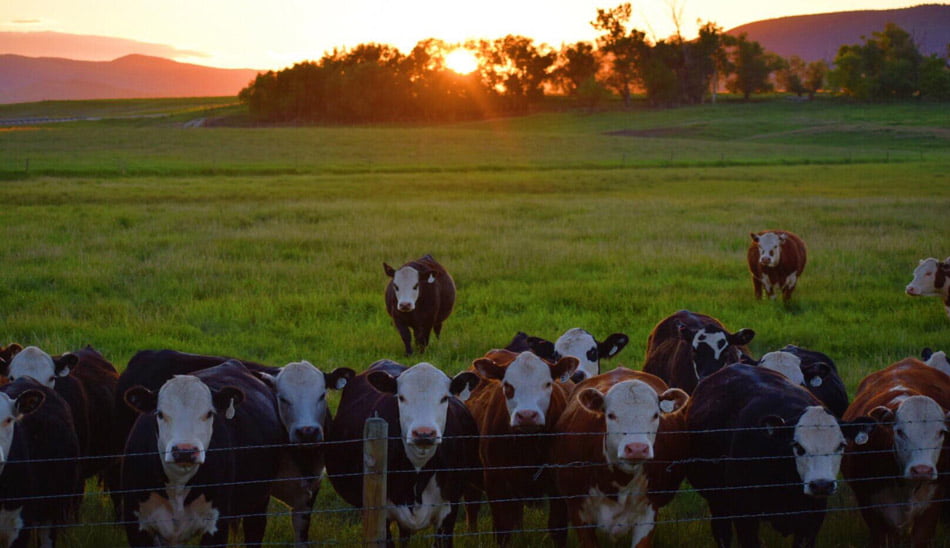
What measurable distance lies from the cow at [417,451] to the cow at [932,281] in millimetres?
9616

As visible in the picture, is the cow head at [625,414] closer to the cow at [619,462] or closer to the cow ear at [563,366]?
the cow at [619,462]

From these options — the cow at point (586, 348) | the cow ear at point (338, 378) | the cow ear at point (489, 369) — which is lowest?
the cow at point (586, 348)

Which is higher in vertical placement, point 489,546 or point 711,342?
point 711,342

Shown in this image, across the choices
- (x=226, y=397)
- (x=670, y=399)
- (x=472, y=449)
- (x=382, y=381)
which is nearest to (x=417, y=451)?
(x=382, y=381)

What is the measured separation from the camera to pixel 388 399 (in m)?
6.93

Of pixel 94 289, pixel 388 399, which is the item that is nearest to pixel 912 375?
pixel 388 399

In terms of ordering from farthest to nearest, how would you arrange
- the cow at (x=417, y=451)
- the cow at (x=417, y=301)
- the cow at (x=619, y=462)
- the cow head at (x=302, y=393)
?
the cow at (x=417, y=301)
the cow head at (x=302, y=393)
the cow at (x=417, y=451)
the cow at (x=619, y=462)

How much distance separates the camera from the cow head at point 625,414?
6.07 metres

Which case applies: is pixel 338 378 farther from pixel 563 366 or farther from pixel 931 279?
pixel 931 279

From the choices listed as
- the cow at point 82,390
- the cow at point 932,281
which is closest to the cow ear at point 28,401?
the cow at point 82,390

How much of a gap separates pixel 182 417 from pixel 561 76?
359 ft

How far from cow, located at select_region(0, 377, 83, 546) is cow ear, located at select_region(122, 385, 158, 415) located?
21.7 inches

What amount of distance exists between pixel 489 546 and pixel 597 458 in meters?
0.99

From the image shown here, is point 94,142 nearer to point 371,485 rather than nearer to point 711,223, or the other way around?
point 711,223
